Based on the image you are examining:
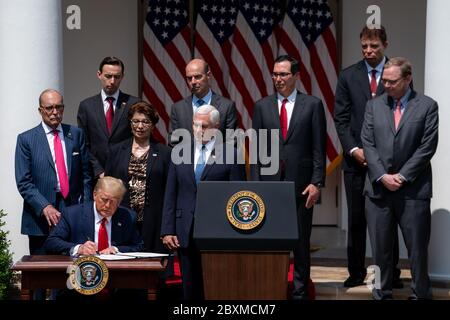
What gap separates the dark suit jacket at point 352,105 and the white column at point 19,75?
2908 mm

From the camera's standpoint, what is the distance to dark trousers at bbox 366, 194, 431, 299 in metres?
9.91

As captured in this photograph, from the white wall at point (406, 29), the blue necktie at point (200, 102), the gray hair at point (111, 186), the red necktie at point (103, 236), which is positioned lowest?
the red necktie at point (103, 236)

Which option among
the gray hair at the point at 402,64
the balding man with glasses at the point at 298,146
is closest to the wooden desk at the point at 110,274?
the balding man with glasses at the point at 298,146

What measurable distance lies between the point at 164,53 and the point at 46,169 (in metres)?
4.91

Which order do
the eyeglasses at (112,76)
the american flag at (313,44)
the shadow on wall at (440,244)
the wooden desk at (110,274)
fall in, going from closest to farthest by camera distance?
the wooden desk at (110,274)
the eyeglasses at (112,76)
the shadow on wall at (440,244)
the american flag at (313,44)

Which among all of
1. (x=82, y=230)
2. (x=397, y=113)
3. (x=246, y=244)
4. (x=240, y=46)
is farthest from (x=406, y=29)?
(x=82, y=230)

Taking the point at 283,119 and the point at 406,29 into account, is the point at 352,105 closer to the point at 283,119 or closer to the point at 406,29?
the point at 283,119

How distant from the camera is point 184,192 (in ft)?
30.8

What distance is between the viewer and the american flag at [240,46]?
14.4 metres

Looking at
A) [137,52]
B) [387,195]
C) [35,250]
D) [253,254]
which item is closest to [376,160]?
[387,195]

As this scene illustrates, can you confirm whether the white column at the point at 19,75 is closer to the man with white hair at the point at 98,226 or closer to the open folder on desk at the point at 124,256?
the man with white hair at the point at 98,226

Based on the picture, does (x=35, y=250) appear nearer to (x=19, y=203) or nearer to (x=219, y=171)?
(x=19, y=203)

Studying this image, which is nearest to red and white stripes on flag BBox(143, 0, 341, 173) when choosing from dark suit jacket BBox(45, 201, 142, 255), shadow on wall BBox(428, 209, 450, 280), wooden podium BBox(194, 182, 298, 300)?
shadow on wall BBox(428, 209, 450, 280)
